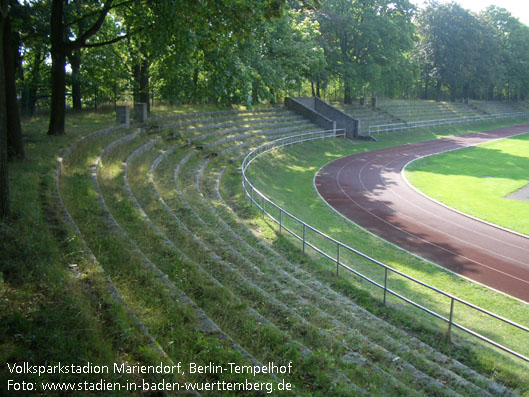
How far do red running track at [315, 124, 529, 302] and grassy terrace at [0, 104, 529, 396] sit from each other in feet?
4.73

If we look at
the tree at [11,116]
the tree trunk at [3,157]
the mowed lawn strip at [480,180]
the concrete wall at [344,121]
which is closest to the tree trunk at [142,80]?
the tree at [11,116]

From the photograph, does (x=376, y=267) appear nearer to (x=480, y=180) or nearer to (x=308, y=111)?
(x=480, y=180)

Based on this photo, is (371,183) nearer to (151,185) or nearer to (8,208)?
(151,185)


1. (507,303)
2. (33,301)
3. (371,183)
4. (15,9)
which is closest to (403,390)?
(33,301)

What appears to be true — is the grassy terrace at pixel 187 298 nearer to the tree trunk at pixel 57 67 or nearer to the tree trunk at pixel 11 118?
the tree trunk at pixel 11 118

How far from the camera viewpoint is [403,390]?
6.95 meters

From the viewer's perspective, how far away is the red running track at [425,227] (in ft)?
50.1

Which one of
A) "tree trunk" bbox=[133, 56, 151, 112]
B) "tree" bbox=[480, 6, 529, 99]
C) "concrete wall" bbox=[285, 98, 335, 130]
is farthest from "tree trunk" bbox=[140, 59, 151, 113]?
"tree" bbox=[480, 6, 529, 99]

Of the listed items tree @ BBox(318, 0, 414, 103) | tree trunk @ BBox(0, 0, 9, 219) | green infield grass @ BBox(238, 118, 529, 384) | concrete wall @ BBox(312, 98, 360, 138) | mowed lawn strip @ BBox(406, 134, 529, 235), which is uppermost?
tree @ BBox(318, 0, 414, 103)

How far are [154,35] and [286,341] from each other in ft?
50.0

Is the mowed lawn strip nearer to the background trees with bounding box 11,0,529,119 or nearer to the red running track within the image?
the red running track

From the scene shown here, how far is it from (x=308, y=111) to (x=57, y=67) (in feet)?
99.5

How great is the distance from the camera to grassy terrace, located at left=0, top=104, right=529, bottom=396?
6043 millimetres

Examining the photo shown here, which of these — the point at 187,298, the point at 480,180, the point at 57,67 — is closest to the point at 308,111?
the point at 480,180
